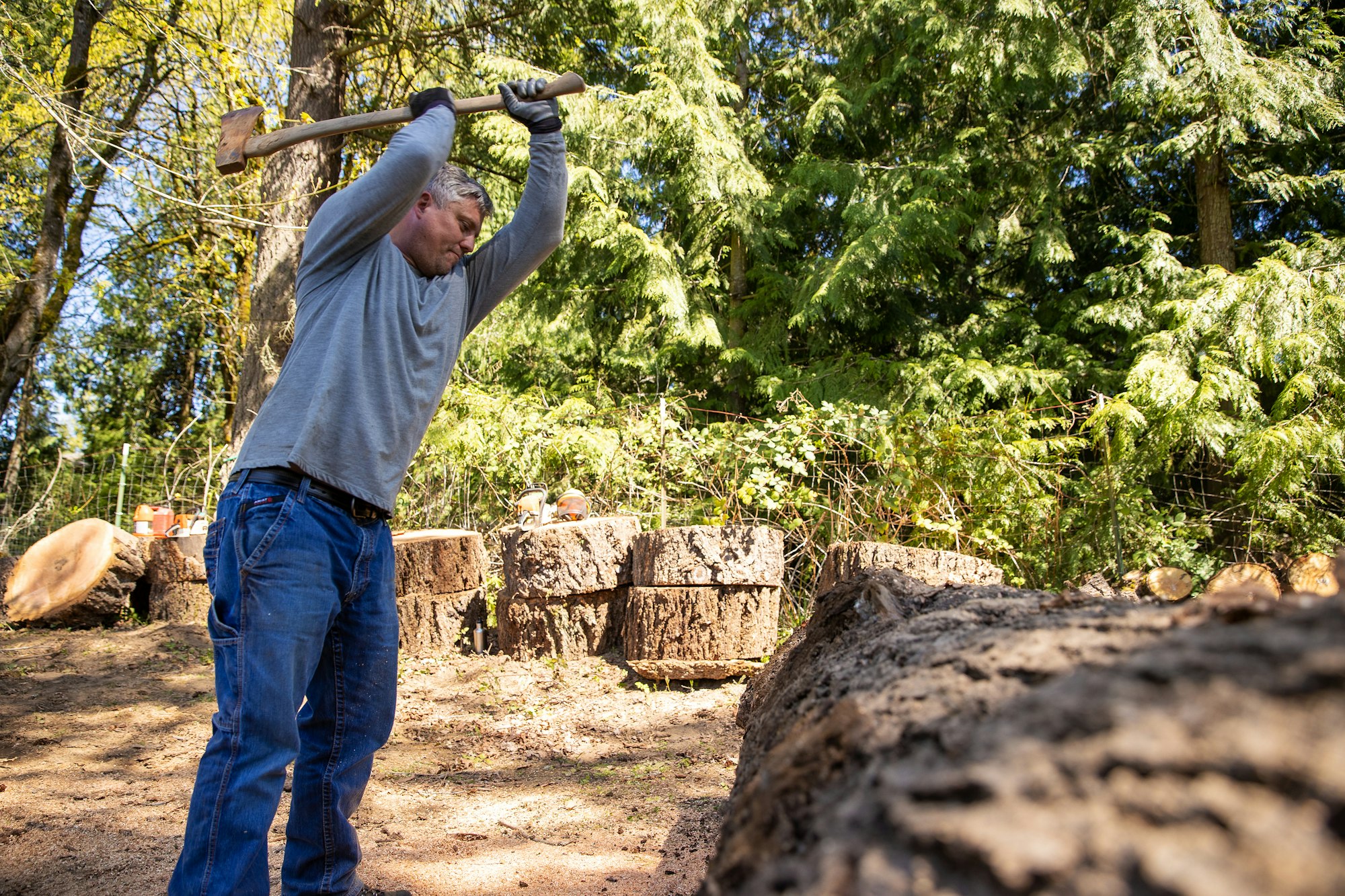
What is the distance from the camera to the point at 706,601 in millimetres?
4668

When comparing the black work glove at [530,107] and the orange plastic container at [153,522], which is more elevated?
the black work glove at [530,107]

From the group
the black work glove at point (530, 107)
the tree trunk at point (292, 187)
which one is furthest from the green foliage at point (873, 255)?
the black work glove at point (530, 107)

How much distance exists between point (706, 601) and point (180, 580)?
14.5 feet

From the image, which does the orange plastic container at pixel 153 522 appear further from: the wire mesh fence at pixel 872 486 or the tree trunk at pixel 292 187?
the tree trunk at pixel 292 187

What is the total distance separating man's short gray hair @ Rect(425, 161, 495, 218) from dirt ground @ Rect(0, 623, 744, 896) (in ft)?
5.87

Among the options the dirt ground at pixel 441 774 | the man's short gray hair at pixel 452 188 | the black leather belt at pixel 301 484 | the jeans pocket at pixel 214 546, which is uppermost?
the man's short gray hair at pixel 452 188

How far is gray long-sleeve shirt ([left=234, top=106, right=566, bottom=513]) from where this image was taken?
6.23 feet

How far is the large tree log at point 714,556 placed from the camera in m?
4.62

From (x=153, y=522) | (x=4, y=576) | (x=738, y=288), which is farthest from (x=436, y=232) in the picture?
(x=738, y=288)

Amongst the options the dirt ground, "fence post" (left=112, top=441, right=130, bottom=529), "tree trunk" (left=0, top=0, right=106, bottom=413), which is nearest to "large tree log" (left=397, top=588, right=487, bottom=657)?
the dirt ground

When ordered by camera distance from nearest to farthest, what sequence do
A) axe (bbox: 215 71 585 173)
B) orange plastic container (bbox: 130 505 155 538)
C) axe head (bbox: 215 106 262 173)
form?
axe (bbox: 215 71 585 173)
axe head (bbox: 215 106 262 173)
orange plastic container (bbox: 130 505 155 538)

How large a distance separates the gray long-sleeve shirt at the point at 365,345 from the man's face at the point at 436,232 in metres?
0.05

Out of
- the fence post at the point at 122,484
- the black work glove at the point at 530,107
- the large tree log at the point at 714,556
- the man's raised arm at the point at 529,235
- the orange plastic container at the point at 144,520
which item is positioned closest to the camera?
the man's raised arm at the point at 529,235

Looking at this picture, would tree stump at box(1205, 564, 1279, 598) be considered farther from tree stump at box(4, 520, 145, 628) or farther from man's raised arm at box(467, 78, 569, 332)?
tree stump at box(4, 520, 145, 628)
